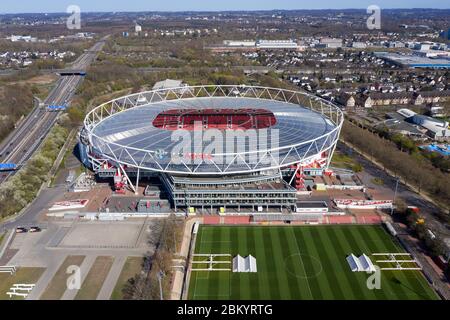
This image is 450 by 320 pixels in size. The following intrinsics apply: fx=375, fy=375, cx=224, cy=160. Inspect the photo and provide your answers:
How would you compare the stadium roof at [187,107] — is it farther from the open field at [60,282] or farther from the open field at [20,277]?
the open field at [20,277]

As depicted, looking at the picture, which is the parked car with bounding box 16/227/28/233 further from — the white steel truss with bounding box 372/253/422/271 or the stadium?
the white steel truss with bounding box 372/253/422/271

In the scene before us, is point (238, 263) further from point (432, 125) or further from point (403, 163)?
point (432, 125)

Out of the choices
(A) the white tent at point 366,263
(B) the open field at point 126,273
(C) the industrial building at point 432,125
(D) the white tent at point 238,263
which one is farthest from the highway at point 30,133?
(C) the industrial building at point 432,125

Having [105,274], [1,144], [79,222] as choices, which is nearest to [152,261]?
[105,274]

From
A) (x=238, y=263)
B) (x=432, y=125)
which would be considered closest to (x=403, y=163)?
(x=432, y=125)

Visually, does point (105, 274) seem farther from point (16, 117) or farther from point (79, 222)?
point (16, 117)

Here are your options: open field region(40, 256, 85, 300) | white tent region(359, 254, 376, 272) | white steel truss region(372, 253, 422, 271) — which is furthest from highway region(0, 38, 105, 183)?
white steel truss region(372, 253, 422, 271)
